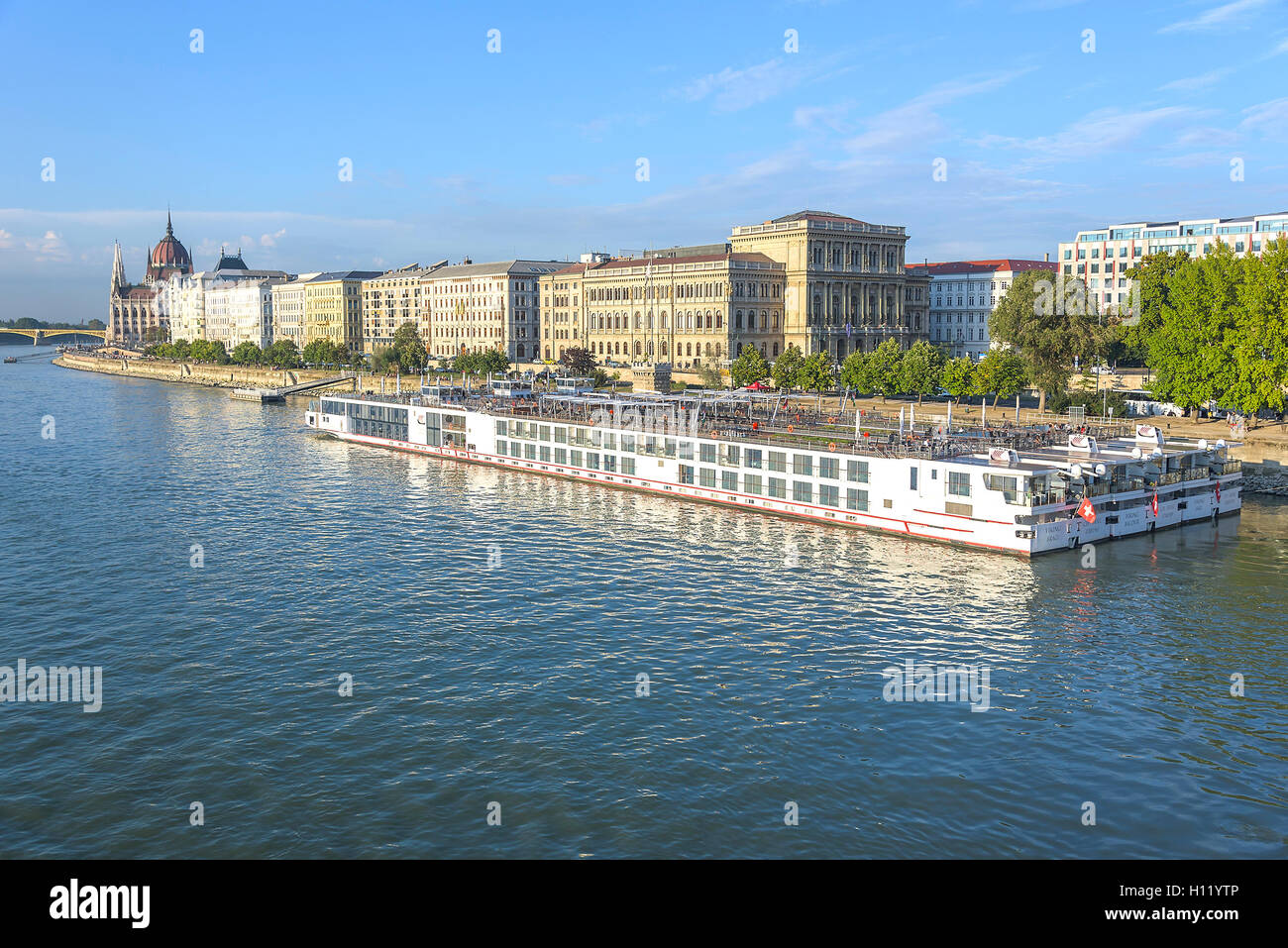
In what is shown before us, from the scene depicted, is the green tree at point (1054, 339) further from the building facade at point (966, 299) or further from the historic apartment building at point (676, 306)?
the building facade at point (966, 299)

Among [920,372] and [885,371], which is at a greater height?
[885,371]

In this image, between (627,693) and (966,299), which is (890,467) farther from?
(966,299)

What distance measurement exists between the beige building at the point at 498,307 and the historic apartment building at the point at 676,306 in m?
12.9

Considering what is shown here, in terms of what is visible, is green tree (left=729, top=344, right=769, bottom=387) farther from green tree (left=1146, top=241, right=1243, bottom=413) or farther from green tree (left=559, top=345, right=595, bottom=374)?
green tree (left=1146, top=241, right=1243, bottom=413)

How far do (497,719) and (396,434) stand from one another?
72.6 meters

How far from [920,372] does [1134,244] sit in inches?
2586

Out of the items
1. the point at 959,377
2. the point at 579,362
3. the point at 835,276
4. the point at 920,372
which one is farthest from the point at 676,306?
the point at 959,377

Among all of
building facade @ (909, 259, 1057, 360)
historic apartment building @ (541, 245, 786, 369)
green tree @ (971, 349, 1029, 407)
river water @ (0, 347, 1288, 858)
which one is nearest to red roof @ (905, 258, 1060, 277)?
building facade @ (909, 259, 1057, 360)

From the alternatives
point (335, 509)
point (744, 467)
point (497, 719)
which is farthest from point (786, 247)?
point (497, 719)

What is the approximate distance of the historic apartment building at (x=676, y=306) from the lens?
460ft

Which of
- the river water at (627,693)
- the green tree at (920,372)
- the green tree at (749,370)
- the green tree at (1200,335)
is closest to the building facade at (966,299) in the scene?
the green tree at (749,370)

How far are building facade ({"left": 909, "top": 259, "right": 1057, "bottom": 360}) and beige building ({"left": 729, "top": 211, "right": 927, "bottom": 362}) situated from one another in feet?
48.8

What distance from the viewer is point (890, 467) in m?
56.9
